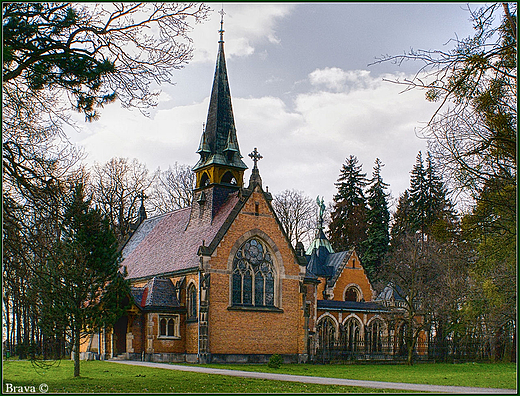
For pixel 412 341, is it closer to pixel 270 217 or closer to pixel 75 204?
pixel 270 217

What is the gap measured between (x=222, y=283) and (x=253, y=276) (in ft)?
6.60

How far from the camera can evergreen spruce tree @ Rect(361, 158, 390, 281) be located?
6112 cm

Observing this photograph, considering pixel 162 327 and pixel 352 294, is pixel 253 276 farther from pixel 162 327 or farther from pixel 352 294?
pixel 352 294

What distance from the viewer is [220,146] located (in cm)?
3631

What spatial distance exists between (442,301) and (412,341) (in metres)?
4.64

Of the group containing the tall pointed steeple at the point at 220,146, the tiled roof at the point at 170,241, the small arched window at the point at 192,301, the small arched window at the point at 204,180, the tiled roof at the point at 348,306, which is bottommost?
the tiled roof at the point at 348,306

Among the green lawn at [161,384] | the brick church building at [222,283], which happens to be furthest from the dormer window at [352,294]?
the green lawn at [161,384]

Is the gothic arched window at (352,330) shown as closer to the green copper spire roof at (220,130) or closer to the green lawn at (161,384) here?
the green copper spire roof at (220,130)

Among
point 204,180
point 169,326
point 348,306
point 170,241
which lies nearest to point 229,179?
point 204,180

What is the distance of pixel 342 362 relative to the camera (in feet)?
115

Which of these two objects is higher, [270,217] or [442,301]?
[270,217]

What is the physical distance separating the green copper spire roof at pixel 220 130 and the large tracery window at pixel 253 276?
5.67m

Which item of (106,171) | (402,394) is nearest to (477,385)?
(402,394)

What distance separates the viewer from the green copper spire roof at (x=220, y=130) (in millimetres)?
36031
